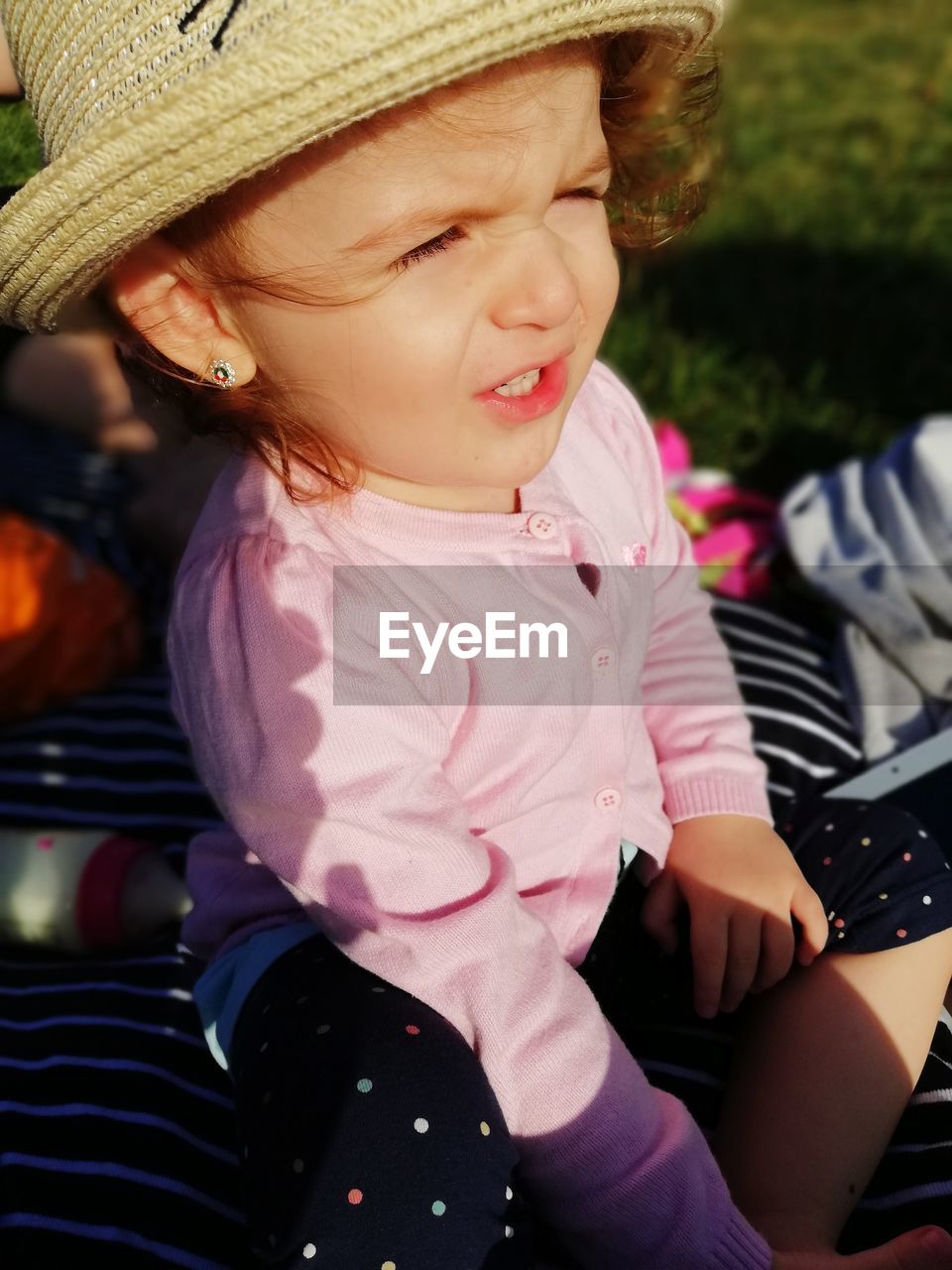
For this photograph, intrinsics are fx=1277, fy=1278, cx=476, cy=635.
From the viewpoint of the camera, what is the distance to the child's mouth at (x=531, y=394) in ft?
4.12

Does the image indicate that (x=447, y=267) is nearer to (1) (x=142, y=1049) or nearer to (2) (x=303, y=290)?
(2) (x=303, y=290)

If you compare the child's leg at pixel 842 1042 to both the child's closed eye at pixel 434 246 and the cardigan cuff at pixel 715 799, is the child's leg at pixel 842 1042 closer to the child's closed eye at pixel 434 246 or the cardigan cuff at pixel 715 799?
the cardigan cuff at pixel 715 799

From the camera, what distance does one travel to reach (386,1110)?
1171 mm

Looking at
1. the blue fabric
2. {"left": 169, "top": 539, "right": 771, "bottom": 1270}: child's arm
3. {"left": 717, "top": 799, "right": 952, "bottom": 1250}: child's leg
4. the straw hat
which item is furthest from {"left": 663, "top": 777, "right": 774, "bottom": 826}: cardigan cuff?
the straw hat

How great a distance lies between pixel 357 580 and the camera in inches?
50.4

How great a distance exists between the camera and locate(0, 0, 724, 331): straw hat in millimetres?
966

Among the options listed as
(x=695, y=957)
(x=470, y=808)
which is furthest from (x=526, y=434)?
(x=695, y=957)

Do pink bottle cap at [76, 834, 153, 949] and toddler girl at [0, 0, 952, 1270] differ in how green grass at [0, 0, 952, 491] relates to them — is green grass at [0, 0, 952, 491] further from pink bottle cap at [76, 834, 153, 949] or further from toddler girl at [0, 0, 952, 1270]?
pink bottle cap at [76, 834, 153, 949]

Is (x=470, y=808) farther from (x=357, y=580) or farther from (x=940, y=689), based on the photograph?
(x=940, y=689)

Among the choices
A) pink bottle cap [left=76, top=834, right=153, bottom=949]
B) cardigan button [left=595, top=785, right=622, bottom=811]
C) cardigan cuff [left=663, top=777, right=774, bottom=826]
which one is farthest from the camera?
pink bottle cap [left=76, top=834, right=153, bottom=949]

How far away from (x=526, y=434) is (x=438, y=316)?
173 millimetres

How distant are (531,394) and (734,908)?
2.03ft

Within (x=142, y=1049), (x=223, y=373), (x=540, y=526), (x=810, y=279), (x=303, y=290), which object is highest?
(x=303, y=290)

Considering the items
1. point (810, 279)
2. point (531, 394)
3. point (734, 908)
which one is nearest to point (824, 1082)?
point (734, 908)
